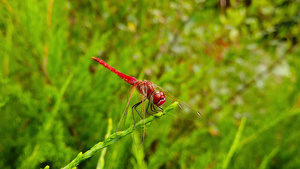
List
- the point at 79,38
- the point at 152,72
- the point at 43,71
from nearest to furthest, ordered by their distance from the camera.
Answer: the point at 43,71 → the point at 79,38 → the point at 152,72

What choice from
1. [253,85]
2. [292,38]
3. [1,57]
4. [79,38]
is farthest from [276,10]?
[1,57]

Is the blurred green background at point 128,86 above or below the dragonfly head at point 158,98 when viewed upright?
above

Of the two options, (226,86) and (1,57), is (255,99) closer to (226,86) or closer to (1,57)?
(226,86)

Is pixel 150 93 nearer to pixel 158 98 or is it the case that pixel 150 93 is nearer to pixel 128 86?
pixel 158 98

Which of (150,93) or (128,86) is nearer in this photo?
(150,93)

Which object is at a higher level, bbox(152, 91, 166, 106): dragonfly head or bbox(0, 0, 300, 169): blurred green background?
bbox(0, 0, 300, 169): blurred green background

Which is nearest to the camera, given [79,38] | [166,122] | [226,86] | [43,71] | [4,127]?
[4,127]

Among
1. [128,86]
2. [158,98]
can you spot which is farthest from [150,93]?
[128,86]

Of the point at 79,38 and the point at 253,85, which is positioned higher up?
the point at 79,38
